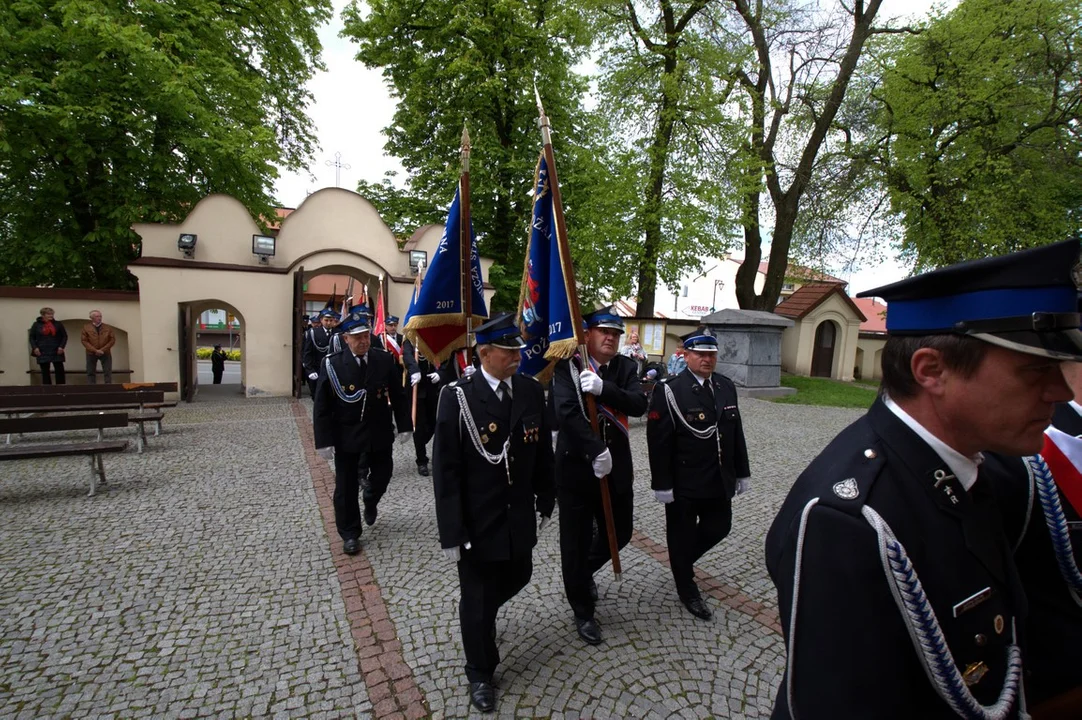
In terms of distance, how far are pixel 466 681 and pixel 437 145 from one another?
18498mm

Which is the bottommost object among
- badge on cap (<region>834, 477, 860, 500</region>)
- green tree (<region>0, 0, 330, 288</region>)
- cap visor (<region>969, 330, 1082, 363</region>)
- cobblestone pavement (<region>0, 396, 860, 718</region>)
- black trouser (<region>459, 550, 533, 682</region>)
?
cobblestone pavement (<region>0, 396, 860, 718</region>)

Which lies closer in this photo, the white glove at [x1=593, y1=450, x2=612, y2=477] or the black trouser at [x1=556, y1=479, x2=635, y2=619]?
the white glove at [x1=593, y1=450, x2=612, y2=477]

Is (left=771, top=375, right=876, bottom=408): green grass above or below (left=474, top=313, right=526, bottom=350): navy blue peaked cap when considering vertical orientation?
below

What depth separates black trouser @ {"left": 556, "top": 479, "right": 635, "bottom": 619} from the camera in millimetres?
3521

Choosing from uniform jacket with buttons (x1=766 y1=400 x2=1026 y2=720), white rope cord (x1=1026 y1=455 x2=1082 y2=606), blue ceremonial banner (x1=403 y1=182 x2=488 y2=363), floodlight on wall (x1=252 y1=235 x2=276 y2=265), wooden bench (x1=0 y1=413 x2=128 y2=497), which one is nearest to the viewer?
uniform jacket with buttons (x1=766 y1=400 x2=1026 y2=720)

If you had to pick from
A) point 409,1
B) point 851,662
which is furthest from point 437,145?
point 851,662

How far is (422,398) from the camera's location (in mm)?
7785

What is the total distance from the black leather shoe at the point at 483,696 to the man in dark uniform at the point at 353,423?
7.64 ft

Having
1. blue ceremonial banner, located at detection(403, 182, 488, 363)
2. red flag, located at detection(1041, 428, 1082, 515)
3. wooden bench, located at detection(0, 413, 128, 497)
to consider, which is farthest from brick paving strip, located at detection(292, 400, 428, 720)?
wooden bench, located at detection(0, 413, 128, 497)

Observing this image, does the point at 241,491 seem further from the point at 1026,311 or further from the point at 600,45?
the point at 600,45

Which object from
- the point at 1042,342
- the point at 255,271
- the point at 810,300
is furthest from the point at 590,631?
Answer: the point at 810,300

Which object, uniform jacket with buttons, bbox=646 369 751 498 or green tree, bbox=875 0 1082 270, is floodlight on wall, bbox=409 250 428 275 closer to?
uniform jacket with buttons, bbox=646 369 751 498

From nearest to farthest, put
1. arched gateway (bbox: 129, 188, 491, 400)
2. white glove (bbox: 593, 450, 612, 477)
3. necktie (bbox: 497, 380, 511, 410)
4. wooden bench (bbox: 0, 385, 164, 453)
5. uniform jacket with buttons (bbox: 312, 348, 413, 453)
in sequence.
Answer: necktie (bbox: 497, 380, 511, 410)
white glove (bbox: 593, 450, 612, 477)
uniform jacket with buttons (bbox: 312, 348, 413, 453)
wooden bench (bbox: 0, 385, 164, 453)
arched gateway (bbox: 129, 188, 491, 400)

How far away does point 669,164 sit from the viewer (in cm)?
1766
